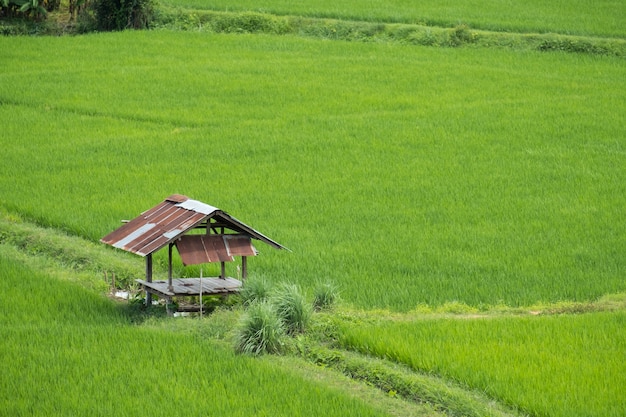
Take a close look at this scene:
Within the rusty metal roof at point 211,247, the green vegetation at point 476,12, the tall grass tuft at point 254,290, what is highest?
the green vegetation at point 476,12

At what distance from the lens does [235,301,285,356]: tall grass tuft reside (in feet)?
24.7

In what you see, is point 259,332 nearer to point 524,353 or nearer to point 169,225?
point 169,225

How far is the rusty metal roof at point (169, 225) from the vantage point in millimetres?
8297

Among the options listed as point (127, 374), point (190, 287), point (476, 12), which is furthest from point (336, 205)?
point (476, 12)

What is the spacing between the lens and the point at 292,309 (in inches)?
311

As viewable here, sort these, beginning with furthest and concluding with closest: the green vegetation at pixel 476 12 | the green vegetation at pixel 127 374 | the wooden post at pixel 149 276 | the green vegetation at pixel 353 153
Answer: the green vegetation at pixel 476 12
the green vegetation at pixel 353 153
the wooden post at pixel 149 276
the green vegetation at pixel 127 374

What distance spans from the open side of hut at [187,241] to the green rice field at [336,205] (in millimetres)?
364

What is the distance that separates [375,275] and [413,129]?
6427mm

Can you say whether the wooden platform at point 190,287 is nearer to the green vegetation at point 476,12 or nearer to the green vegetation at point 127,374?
the green vegetation at point 127,374

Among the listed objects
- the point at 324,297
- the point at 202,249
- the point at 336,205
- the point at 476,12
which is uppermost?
the point at 476,12

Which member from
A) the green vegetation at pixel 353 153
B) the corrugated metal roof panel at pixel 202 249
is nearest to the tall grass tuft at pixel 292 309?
the corrugated metal roof panel at pixel 202 249

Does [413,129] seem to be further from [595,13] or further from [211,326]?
[595,13]

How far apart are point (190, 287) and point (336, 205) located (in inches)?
144

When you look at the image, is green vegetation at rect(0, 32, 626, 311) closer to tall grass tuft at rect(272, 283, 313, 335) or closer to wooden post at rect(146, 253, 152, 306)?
tall grass tuft at rect(272, 283, 313, 335)
